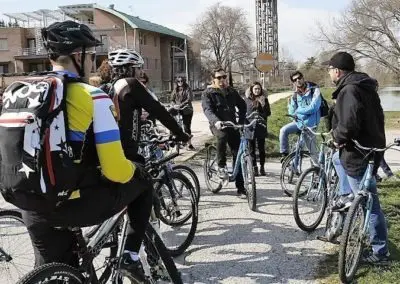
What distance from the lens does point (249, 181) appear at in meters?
6.66

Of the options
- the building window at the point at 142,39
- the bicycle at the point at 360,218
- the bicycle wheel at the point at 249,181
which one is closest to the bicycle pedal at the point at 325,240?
the bicycle at the point at 360,218

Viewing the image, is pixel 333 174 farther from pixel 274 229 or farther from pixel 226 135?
pixel 226 135

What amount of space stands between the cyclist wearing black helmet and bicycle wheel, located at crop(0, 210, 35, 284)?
128 centimetres

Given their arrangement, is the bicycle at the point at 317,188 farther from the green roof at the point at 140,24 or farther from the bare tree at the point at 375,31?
the green roof at the point at 140,24

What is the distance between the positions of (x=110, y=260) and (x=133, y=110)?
151 centimetres

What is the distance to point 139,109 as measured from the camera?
434cm

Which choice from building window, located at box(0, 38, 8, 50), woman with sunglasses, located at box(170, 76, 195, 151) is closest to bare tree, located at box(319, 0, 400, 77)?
woman with sunglasses, located at box(170, 76, 195, 151)

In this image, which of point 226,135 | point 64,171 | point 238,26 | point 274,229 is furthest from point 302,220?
point 238,26

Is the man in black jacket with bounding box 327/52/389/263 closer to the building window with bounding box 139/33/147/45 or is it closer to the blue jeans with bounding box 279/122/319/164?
the blue jeans with bounding box 279/122/319/164

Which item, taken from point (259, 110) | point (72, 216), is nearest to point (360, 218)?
point (72, 216)

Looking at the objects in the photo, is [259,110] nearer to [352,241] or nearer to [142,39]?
[352,241]

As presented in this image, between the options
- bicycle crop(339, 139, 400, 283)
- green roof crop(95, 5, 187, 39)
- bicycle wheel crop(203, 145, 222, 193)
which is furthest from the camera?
green roof crop(95, 5, 187, 39)

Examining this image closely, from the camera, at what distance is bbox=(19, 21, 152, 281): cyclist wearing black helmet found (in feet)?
8.25

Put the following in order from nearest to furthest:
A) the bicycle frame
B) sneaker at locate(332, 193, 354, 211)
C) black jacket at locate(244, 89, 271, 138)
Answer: sneaker at locate(332, 193, 354, 211) < the bicycle frame < black jacket at locate(244, 89, 271, 138)
